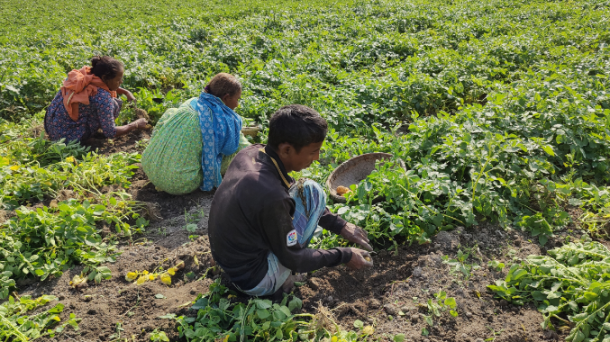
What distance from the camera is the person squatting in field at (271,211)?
2275mm

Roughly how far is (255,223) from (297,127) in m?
0.60

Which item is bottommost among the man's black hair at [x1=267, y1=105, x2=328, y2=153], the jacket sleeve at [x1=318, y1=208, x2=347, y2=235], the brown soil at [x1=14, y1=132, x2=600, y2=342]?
the brown soil at [x1=14, y1=132, x2=600, y2=342]

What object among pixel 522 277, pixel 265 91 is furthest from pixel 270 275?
pixel 265 91

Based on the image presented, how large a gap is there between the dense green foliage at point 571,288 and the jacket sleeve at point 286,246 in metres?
1.11

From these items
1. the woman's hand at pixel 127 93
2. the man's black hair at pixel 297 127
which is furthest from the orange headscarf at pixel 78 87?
the man's black hair at pixel 297 127

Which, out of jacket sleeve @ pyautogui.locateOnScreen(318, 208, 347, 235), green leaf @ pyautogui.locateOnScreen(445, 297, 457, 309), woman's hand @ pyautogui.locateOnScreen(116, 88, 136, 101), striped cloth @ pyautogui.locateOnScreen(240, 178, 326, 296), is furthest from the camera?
woman's hand @ pyautogui.locateOnScreen(116, 88, 136, 101)

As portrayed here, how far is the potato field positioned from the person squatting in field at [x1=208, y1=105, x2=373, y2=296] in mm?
247

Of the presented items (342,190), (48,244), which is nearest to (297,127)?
(342,190)

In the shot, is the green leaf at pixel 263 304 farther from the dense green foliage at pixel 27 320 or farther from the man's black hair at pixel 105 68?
the man's black hair at pixel 105 68

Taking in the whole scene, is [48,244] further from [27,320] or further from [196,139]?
[196,139]

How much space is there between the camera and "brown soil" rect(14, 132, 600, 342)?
2.55 metres

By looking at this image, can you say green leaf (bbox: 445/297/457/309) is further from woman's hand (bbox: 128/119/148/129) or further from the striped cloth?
woman's hand (bbox: 128/119/148/129)

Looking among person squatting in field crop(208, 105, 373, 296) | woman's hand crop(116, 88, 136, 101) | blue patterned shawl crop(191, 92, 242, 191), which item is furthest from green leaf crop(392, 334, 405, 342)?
woman's hand crop(116, 88, 136, 101)

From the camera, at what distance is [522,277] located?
2668 millimetres
